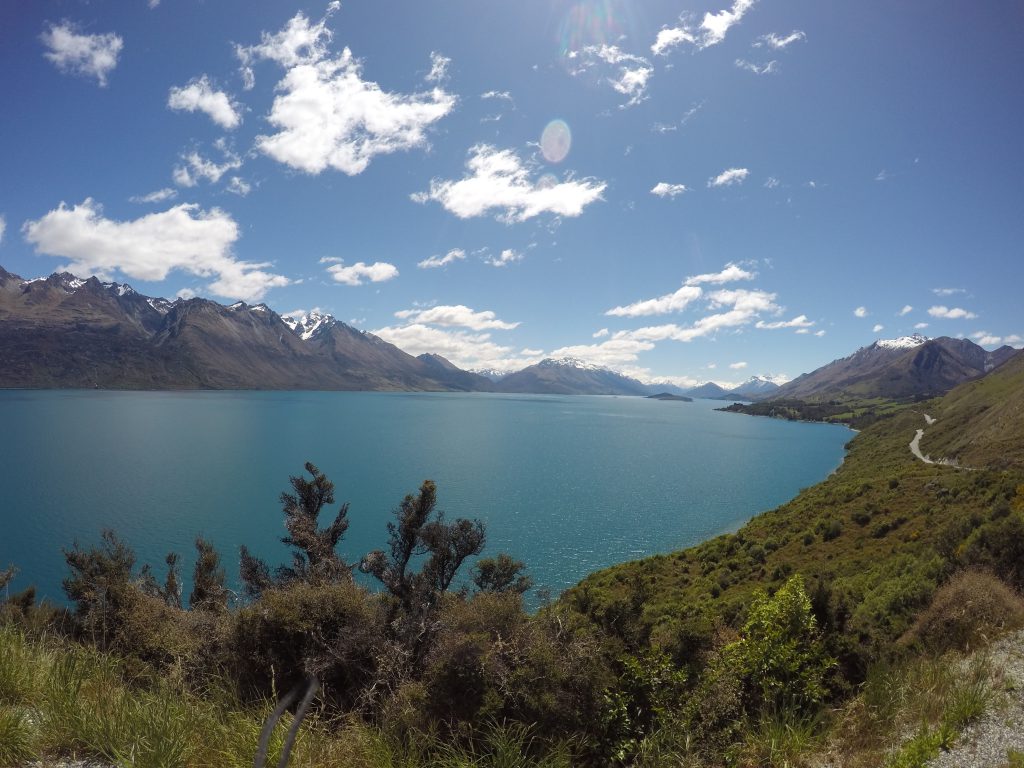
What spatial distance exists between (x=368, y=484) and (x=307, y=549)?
50.8 m

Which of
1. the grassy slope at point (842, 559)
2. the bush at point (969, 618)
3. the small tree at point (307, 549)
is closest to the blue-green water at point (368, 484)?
the grassy slope at point (842, 559)

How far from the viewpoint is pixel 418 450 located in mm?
112500

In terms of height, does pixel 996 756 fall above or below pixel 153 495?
above


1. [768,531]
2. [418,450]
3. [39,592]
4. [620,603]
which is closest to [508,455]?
[418,450]

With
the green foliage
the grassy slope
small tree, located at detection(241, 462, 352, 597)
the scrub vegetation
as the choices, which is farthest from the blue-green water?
the green foliage

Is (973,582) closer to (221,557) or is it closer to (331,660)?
(331,660)

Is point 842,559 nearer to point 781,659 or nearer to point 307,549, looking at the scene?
point 781,659

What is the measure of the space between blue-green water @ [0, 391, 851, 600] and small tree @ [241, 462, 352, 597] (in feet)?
51.9

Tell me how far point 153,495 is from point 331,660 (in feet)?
233

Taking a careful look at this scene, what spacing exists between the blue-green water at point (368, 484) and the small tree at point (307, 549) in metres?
15.8

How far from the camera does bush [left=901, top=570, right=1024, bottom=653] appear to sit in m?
8.18

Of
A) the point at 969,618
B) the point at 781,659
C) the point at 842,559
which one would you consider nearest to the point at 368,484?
the point at 842,559

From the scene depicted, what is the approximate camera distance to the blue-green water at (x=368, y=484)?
5091 centimetres

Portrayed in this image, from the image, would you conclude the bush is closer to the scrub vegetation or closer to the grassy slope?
the scrub vegetation
